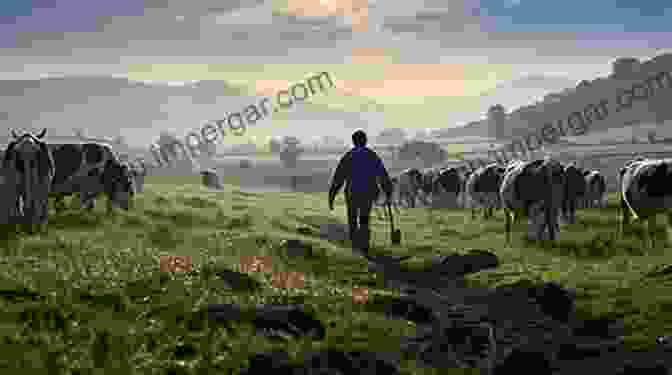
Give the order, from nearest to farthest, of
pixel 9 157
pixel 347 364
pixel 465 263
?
pixel 347 364 < pixel 465 263 < pixel 9 157

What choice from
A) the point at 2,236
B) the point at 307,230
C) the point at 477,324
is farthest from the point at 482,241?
the point at 2,236

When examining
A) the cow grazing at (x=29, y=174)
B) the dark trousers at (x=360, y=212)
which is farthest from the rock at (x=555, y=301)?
the cow grazing at (x=29, y=174)

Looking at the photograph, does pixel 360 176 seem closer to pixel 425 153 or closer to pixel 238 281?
pixel 238 281

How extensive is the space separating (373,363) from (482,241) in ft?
58.2

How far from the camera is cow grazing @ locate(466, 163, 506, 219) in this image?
36559 millimetres

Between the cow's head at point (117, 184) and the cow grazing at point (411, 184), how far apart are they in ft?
147

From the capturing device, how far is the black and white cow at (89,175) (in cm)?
2353

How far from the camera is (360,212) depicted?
59.2 ft

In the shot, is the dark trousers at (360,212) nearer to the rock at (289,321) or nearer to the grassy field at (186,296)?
the grassy field at (186,296)

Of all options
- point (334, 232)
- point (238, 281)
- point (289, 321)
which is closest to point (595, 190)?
point (334, 232)

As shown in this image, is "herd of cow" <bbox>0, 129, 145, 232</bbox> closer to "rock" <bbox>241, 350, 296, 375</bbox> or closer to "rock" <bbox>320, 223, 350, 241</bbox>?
"rock" <bbox>320, 223, 350, 241</bbox>

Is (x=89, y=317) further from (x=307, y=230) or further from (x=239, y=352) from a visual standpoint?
(x=307, y=230)

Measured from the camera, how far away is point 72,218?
64.4ft

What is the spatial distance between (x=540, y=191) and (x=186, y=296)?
1490cm
